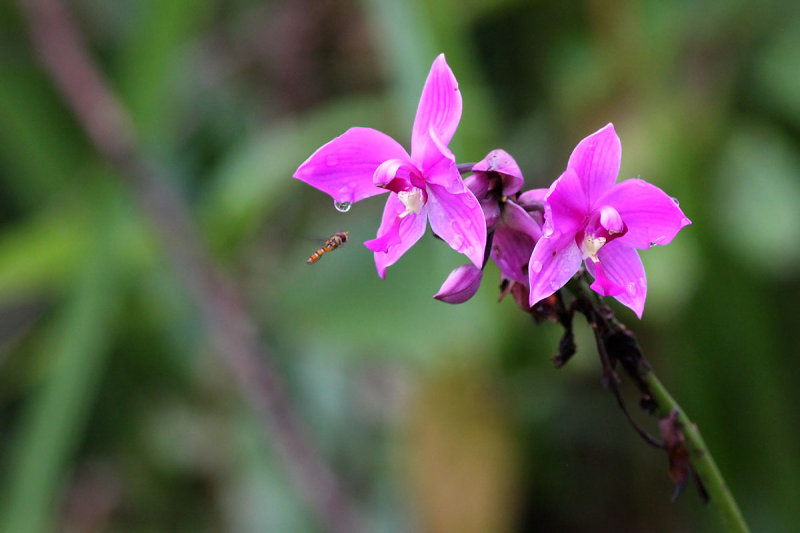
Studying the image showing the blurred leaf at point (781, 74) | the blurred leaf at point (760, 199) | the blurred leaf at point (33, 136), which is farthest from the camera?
the blurred leaf at point (33, 136)

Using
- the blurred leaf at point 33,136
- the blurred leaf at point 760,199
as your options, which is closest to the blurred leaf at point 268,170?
the blurred leaf at point 33,136

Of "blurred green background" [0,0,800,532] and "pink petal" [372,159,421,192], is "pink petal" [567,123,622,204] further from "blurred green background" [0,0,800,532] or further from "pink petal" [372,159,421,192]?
"blurred green background" [0,0,800,532]

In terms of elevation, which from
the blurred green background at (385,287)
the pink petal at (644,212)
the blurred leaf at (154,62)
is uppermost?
the pink petal at (644,212)

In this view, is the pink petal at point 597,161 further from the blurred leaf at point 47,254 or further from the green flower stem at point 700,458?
the blurred leaf at point 47,254

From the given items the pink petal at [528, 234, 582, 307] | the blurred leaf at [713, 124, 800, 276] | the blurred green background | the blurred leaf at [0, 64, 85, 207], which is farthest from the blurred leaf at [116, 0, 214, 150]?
the pink petal at [528, 234, 582, 307]

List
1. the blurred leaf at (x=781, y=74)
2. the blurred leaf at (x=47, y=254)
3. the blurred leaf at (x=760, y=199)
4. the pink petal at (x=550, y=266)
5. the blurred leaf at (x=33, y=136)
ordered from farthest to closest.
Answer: the blurred leaf at (x=33, y=136)
the blurred leaf at (x=47, y=254)
the blurred leaf at (x=781, y=74)
the blurred leaf at (x=760, y=199)
the pink petal at (x=550, y=266)

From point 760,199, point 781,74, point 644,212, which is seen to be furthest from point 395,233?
point 781,74
